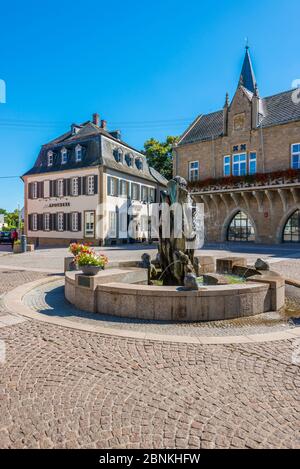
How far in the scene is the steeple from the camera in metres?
35.6

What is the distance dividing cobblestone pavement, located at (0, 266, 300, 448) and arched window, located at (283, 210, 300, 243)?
79.8 ft

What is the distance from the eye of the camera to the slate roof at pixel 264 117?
89.7 feet

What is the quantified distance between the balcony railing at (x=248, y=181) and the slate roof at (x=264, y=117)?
5150mm

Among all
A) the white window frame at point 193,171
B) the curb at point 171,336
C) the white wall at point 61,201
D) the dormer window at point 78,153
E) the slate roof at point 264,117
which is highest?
the slate roof at point 264,117

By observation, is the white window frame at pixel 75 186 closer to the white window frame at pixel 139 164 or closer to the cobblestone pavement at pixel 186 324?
the white window frame at pixel 139 164

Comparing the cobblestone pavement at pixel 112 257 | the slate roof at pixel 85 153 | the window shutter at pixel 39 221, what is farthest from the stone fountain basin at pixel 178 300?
the window shutter at pixel 39 221

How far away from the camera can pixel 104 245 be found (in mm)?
30078

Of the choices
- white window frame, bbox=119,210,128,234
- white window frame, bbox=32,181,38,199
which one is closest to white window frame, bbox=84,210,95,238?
white window frame, bbox=119,210,128,234

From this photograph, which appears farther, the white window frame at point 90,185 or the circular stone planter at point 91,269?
the white window frame at point 90,185

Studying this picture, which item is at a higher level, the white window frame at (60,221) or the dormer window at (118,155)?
the dormer window at (118,155)

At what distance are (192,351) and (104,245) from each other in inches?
1033

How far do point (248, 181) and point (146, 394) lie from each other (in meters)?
26.6

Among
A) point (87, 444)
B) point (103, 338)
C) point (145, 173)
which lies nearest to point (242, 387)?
point (87, 444)

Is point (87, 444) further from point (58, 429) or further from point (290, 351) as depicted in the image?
point (290, 351)
